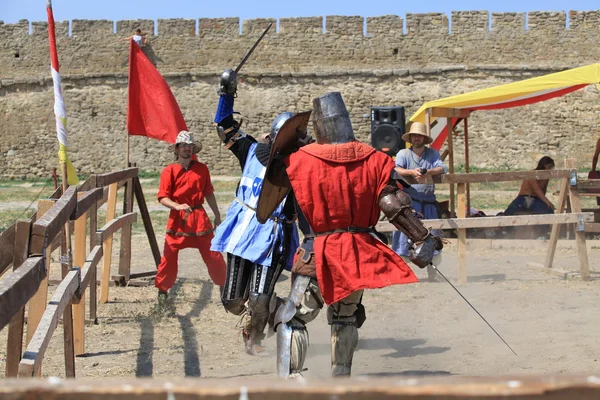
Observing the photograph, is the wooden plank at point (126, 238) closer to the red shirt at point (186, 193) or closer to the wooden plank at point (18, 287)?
the red shirt at point (186, 193)

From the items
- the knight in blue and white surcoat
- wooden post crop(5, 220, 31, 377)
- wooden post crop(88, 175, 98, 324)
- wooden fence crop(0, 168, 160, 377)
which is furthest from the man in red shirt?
wooden post crop(5, 220, 31, 377)

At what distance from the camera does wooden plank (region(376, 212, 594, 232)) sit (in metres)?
7.37

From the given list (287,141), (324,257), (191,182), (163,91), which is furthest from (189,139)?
(324,257)

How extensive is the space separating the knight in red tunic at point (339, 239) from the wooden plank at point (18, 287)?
59.5 inches

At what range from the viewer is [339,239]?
3.98 meters

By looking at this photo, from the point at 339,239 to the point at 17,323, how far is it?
1.60 metres

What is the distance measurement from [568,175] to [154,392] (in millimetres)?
7125

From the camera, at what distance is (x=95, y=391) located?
127cm

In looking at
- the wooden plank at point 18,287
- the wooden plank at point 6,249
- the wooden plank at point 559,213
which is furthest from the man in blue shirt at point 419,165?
the wooden plank at point 18,287

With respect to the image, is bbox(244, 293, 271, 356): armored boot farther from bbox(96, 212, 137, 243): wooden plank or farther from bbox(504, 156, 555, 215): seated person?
bbox(504, 156, 555, 215): seated person

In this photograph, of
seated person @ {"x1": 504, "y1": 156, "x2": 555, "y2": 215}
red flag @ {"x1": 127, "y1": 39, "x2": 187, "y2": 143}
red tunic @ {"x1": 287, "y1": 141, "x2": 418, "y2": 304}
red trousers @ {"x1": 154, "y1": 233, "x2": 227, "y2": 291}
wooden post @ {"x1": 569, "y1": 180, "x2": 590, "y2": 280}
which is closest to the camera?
red tunic @ {"x1": 287, "y1": 141, "x2": 418, "y2": 304}

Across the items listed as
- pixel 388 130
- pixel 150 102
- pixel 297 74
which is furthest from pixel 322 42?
pixel 150 102

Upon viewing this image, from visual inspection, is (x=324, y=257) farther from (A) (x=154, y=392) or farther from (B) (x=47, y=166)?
(B) (x=47, y=166)

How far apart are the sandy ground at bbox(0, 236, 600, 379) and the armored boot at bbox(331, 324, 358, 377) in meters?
0.81
